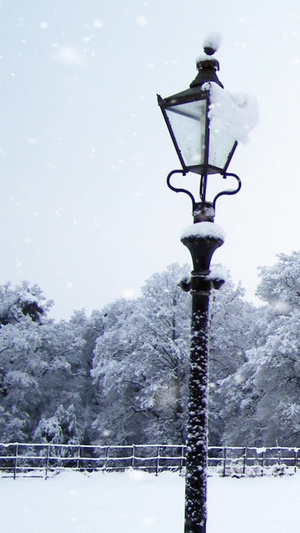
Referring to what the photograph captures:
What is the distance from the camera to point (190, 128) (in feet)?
13.0

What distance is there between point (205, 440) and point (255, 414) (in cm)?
2875

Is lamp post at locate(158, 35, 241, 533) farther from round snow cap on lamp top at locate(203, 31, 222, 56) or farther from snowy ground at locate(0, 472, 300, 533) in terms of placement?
snowy ground at locate(0, 472, 300, 533)

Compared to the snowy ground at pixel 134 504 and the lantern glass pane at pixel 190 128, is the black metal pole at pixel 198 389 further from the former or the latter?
the snowy ground at pixel 134 504

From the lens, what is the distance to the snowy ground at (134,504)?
415 inches

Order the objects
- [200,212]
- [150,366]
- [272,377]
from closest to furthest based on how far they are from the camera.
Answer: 1. [200,212]
2. [272,377]
3. [150,366]

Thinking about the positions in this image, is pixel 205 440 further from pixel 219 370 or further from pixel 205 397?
pixel 219 370

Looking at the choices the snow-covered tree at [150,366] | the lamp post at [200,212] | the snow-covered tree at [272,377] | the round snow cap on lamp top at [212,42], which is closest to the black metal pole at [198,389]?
the lamp post at [200,212]

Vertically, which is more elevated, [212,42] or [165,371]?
[212,42]

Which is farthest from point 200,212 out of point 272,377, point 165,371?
point 165,371

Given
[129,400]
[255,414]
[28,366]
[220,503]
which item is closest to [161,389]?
[129,400]

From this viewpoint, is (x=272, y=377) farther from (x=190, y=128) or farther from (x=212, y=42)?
(x=190, y=128)

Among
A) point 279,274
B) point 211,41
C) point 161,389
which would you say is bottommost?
point 161,389

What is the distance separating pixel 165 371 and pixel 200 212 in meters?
28.3

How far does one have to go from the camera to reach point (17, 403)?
114 ft
